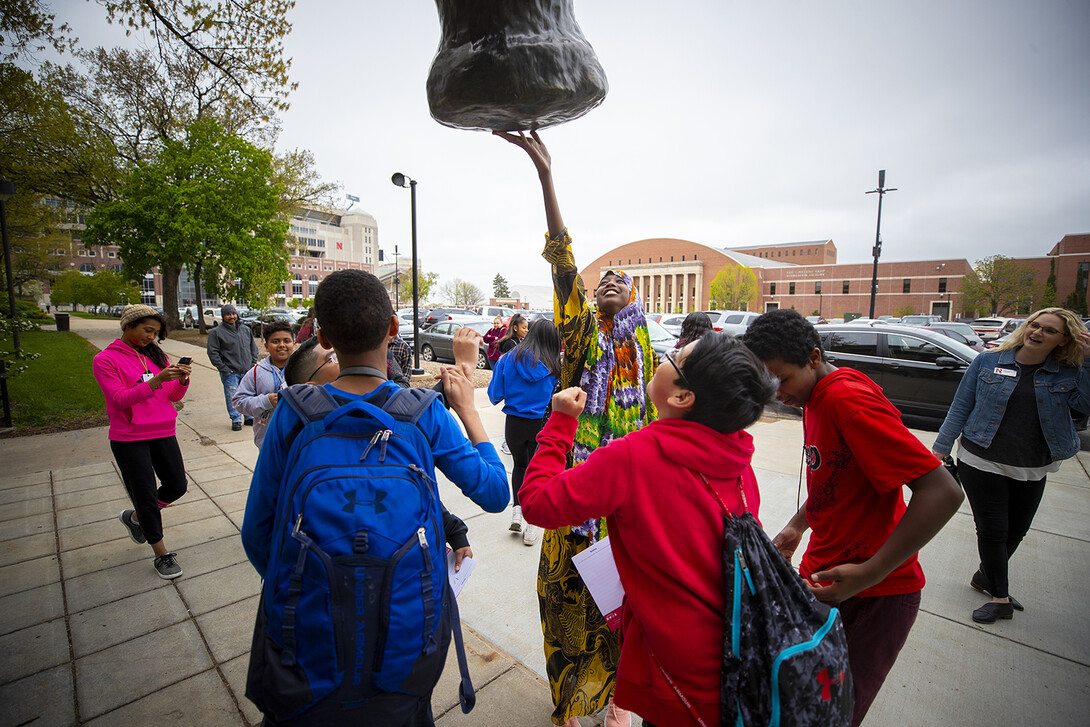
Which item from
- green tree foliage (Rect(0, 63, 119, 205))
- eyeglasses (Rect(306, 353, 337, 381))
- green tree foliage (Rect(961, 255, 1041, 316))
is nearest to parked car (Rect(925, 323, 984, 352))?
eyeglasses (Rect(306, 353, 337, 381))

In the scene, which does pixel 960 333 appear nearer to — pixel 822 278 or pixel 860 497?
pixel 860 497

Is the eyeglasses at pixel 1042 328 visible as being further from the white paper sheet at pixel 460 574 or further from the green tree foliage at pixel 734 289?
the green tree foliage at pixel 734 289

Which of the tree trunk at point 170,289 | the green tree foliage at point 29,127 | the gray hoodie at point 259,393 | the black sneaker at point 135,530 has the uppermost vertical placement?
the green tree foliage at point 29,127

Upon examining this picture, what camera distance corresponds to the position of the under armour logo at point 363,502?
1155 mm

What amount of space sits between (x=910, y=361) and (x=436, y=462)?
9959 mm

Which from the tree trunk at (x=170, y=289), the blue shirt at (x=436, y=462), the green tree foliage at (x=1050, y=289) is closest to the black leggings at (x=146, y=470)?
the blue shirt at (x=436, y=462)

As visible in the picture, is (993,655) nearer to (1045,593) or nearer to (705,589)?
(1045,593)

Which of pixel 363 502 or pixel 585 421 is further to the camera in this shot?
pixel 585 421

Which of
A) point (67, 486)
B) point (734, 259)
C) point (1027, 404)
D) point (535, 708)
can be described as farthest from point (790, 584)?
point (734, 259)

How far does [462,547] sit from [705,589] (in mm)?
950

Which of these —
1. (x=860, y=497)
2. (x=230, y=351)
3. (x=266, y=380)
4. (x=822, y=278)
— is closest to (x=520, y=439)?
(x=266, y=380)

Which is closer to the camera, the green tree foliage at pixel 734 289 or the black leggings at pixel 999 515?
the black leggings at pixel 999 515

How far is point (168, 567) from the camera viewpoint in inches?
140

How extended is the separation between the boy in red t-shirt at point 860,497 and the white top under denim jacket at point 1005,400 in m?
2.26
